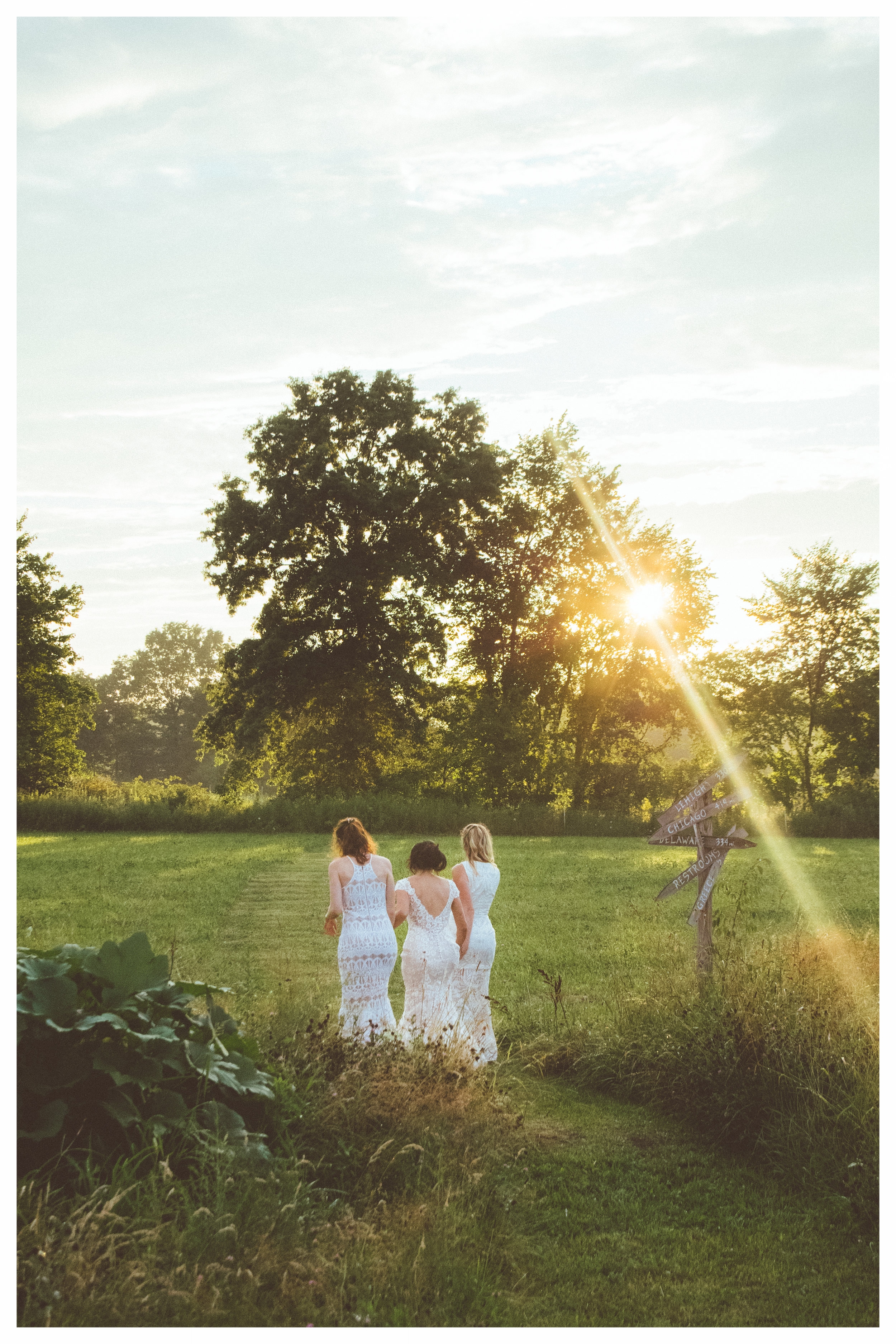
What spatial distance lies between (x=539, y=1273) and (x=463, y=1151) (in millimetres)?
693

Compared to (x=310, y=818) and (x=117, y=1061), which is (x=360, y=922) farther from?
(x=310, y=818)

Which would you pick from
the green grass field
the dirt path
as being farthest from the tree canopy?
the green grass field

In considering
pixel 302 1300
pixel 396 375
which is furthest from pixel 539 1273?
pixel 396 375

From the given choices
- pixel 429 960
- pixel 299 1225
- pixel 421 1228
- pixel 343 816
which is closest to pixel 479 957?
pixel 429 960

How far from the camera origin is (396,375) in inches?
1617

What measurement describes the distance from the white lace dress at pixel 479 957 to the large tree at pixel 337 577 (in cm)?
3015

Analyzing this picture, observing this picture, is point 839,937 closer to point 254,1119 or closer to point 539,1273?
point 539,1273

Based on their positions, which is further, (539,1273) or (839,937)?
(839,937)

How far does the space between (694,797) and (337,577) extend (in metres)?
30.8

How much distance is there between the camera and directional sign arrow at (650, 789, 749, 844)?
7734 mm

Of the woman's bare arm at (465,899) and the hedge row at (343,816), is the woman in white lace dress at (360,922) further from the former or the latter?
the hedge row at (343,816)

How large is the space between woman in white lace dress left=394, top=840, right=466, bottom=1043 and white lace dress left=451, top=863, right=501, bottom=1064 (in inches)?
5.5

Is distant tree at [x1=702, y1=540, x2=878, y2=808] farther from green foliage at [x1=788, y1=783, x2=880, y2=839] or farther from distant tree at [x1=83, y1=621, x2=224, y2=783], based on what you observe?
distant tree at [x1=83, y1=621, x2=224, y2=783]

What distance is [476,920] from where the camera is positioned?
8.26 meters
